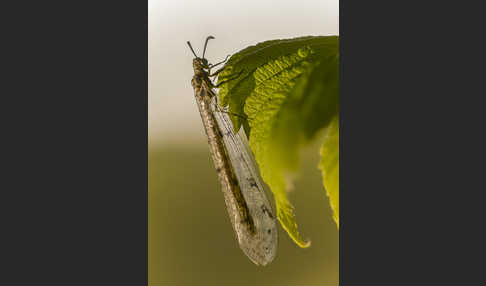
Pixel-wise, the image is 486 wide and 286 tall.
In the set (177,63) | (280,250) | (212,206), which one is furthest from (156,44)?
(280,250)

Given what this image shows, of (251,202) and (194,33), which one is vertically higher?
(194,33)

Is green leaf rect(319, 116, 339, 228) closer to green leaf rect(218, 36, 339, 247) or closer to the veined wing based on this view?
green leaf rect(218, 36, 339, 247)

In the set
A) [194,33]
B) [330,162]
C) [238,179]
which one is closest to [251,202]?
[238,179]

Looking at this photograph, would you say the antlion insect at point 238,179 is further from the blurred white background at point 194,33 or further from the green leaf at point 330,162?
the green leaf at point 330,162

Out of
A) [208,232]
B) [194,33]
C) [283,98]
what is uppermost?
[194,33]

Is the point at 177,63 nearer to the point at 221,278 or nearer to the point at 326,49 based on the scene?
the point at 326,49

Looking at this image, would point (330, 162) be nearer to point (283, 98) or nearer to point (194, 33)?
point (283, 98)

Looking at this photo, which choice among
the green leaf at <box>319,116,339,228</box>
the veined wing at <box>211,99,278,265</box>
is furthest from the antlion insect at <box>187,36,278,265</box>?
the green leaf at <box>319,116,339,228</box>
